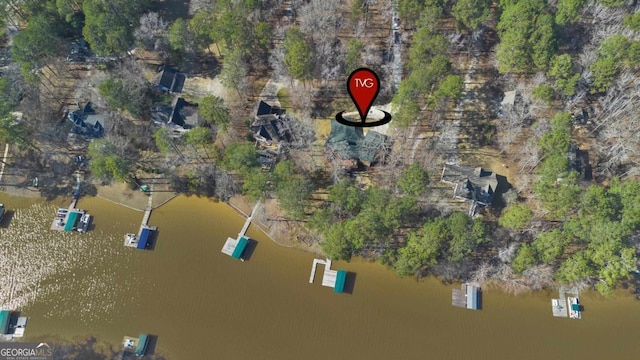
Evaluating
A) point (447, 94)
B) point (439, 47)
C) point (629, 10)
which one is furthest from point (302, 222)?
point (629, 10)

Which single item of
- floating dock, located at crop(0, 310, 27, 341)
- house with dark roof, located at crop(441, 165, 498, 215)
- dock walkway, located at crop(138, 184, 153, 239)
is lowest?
floating dock, located at crop(0, 310, 27, 341)

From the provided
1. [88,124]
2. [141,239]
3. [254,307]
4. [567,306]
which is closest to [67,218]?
[141,239]

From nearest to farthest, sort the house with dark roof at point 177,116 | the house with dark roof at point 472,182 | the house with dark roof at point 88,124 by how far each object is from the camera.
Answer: the house with dark roof at point 472,182 → the house with dark roof at point 88,124 → the house with dark roof at point 177,116

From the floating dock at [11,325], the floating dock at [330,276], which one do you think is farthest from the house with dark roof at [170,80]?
the floating dock at [11,325]

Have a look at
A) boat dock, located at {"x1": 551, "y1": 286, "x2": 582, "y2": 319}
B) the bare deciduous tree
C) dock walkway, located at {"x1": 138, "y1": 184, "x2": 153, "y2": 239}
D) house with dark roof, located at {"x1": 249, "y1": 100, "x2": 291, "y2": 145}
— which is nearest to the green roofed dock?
dock walkway, located at {"x1": 138, "y1": 184, "x2": 153, "y2": 239}

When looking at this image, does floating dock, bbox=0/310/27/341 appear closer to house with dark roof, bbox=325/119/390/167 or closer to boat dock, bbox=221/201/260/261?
boat dock, bbox=221/201/260/261

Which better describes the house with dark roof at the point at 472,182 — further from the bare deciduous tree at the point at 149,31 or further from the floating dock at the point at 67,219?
the floating dock at the point at 67,219
